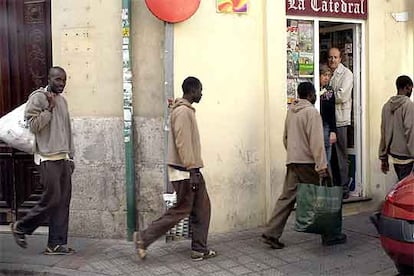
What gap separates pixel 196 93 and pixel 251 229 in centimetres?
209

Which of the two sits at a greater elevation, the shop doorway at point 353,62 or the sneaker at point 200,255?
the shop doorway at point 353,62

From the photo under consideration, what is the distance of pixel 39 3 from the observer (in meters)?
7.40

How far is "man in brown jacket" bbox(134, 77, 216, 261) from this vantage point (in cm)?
585

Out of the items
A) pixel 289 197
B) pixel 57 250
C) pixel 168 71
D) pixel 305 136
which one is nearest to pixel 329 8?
pixel 305 136

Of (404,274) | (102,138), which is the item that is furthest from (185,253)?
(404,274)

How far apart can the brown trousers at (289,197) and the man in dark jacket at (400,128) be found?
1190 mm

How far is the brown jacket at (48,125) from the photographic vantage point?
6066 mm

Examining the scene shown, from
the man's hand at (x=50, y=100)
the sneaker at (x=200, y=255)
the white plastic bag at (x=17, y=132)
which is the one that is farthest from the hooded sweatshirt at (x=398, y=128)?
the white plastic bag at (x=17, y=132)

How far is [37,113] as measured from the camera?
19.9 feet

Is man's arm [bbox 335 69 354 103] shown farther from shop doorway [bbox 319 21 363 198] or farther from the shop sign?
the shop sign

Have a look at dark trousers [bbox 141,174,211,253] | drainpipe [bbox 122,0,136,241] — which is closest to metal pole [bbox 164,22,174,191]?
drainpipe [bbox 122,0,136,241]

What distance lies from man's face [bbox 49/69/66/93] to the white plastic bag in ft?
1.25

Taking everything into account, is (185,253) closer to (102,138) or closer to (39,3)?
(102,138)

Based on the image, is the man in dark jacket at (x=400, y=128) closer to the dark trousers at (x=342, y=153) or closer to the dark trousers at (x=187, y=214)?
the dark trousers at (x=342, y=153)
